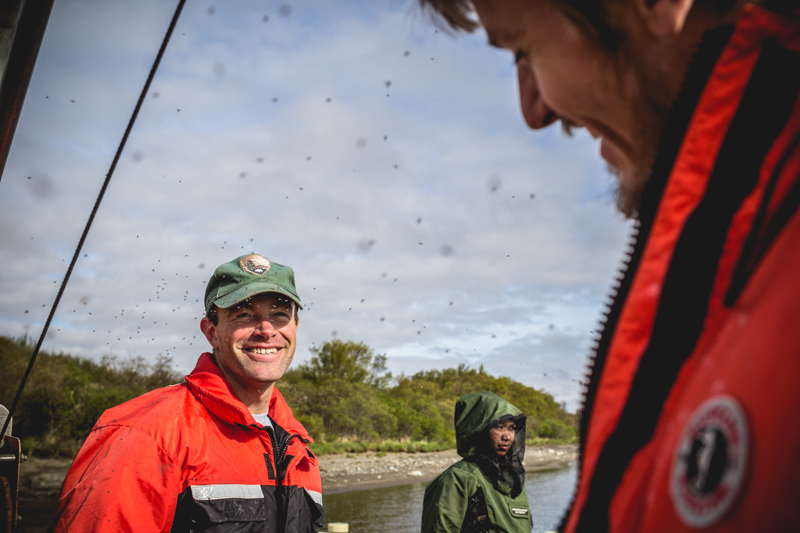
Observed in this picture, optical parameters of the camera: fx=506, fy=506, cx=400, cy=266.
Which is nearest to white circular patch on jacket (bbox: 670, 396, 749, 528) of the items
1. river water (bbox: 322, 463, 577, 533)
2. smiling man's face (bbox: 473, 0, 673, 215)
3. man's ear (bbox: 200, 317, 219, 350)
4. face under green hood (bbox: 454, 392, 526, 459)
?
smiling man's face (bbox: 473, 0, 673, 215)

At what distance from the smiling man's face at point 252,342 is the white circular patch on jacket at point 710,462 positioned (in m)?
2.98

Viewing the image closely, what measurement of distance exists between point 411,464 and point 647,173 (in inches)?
1229

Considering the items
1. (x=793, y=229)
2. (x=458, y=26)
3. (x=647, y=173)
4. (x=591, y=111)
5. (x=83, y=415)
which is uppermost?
(x=458, y=26)

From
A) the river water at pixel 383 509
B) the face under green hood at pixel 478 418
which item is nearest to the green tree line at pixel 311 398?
the river water at pixel 383 509

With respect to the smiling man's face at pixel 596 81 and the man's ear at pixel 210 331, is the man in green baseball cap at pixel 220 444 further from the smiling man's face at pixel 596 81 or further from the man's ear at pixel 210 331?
the smiling man's face at pixel 596 81

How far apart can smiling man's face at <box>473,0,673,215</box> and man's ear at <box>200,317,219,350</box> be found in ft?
9.63

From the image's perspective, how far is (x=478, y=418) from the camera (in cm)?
523

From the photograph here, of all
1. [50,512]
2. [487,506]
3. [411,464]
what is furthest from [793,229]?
[411,464]

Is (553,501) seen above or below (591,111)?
below

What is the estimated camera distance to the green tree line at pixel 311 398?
1808 centimetres

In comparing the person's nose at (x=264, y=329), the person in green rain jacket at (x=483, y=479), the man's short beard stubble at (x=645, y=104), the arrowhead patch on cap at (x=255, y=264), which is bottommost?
the person in green rain jacket at (x=483, y=479)

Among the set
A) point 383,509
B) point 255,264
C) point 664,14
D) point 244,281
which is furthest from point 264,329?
point 383,509

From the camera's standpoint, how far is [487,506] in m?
4.47

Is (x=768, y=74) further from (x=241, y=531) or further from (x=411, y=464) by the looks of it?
(x=411, y=464)
